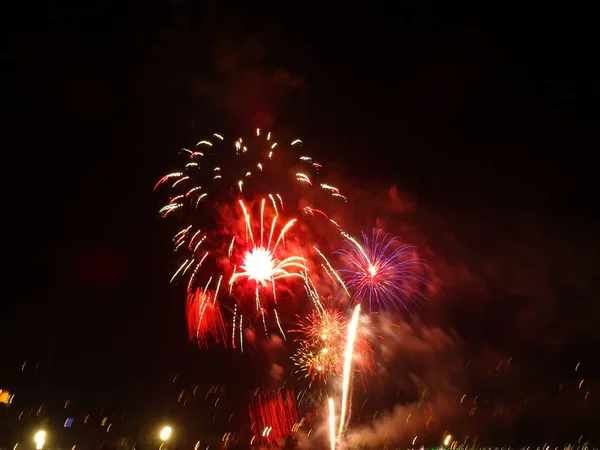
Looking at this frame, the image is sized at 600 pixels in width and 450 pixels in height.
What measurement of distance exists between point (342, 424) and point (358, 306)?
3.92 m

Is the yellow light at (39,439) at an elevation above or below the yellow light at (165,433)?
below

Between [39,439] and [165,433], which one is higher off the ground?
[165,433]

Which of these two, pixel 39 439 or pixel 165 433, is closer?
pixel 39 439

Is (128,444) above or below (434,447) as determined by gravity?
below

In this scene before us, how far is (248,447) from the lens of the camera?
2783cm

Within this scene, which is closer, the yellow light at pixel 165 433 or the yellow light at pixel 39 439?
the yellow light at pixel 39 439

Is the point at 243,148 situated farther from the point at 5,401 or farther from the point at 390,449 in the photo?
the point at 390,449

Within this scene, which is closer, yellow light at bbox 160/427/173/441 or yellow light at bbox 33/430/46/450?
yellow light at bbox 33/430/46/450

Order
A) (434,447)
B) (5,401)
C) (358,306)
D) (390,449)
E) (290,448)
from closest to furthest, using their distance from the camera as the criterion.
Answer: (358,306) < (290,448) < (5,401) < (390,449) < (434,447)

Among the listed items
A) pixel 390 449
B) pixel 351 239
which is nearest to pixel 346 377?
pixel 351 239

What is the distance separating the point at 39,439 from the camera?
23.6 m

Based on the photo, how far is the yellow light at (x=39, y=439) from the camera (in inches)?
926

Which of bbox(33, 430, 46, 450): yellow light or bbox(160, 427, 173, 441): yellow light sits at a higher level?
bbox(160, 427, 173, 441): yellow light

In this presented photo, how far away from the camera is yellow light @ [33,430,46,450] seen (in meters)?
23.5
